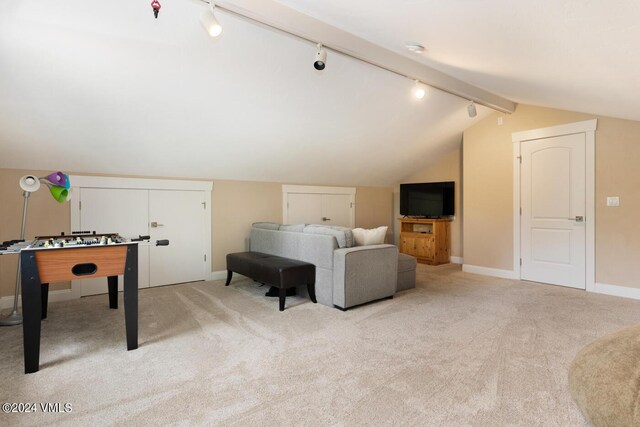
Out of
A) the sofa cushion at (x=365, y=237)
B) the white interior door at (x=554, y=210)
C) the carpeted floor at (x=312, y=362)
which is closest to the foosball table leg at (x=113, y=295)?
the carpeted floor at (x=312, y=362)

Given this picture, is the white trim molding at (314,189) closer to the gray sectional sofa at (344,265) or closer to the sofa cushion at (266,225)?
the sofa cushion at (266,225)

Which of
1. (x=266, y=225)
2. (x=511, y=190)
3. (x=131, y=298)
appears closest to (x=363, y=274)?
(x=266, y=225)

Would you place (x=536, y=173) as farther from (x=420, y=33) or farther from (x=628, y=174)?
(x=420, y=33)

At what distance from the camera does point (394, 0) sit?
1.97m

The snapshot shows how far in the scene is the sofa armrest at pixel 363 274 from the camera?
3459mm

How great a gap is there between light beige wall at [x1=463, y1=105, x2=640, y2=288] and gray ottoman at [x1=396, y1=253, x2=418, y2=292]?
5.45 feet

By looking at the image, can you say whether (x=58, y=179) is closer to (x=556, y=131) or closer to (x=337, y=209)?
(x=337, y=209)

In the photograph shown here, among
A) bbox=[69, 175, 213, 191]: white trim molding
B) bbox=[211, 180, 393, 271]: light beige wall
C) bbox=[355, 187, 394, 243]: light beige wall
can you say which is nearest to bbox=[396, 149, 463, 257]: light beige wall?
bbox=[355, 187, 394, 243]: light beige wall

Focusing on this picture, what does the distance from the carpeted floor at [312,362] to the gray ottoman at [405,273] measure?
46 centimetres

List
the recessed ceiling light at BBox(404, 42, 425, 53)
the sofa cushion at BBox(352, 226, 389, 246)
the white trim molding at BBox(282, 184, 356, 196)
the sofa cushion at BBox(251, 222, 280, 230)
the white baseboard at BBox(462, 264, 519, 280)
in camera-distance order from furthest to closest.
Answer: the white trim molding at BBox(282, 184, 356, 196)
the white baseboard at BBox(462, 264, 519, 280)
the sofa cushion at BBox(251, 222, 280, 230)
the sofa cushion at BBox(352, 226, 389, 246)
the recessed ceiling light at BBox(404, 42, 425, 53)

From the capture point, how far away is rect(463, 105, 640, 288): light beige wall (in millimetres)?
3951

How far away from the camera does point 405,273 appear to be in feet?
14.1

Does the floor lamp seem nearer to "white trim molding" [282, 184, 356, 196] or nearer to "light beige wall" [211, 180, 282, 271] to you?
"light beige wall" [211, 180, 282, 271]

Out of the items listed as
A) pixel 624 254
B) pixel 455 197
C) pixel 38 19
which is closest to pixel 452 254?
pixel 455 197
